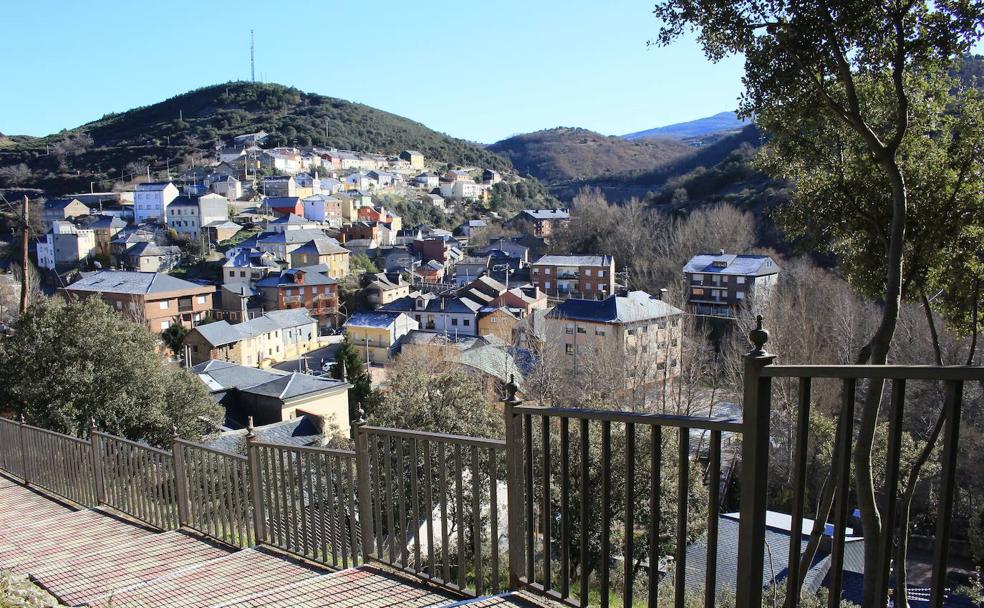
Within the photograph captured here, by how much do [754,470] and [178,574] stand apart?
3.66m

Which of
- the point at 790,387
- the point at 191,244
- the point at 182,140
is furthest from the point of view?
the point at 182,140

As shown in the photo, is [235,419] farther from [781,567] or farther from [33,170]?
[33,170]

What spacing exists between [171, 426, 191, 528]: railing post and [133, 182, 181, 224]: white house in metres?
64.7

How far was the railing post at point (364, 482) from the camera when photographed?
398cm

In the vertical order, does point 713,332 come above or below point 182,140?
below

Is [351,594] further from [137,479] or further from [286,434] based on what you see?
[286,434]

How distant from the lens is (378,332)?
1422 inches

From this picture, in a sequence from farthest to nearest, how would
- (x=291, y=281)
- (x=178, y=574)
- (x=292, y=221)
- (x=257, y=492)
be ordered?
(x=292, y=221)
(x=291, y=281)
(x=257, y=492)
(x=178, y=574)

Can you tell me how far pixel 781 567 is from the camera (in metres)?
9.96

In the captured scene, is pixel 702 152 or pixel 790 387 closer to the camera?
pixel 790 387

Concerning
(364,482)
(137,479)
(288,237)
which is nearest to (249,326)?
(288,237)

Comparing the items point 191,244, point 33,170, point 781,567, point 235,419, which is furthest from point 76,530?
point 33,170

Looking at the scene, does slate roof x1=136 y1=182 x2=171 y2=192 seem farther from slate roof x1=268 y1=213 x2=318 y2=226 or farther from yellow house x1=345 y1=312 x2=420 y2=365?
yellow house x1=345 y1=312 x2=420 y2=365

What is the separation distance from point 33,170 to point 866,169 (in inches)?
4163
